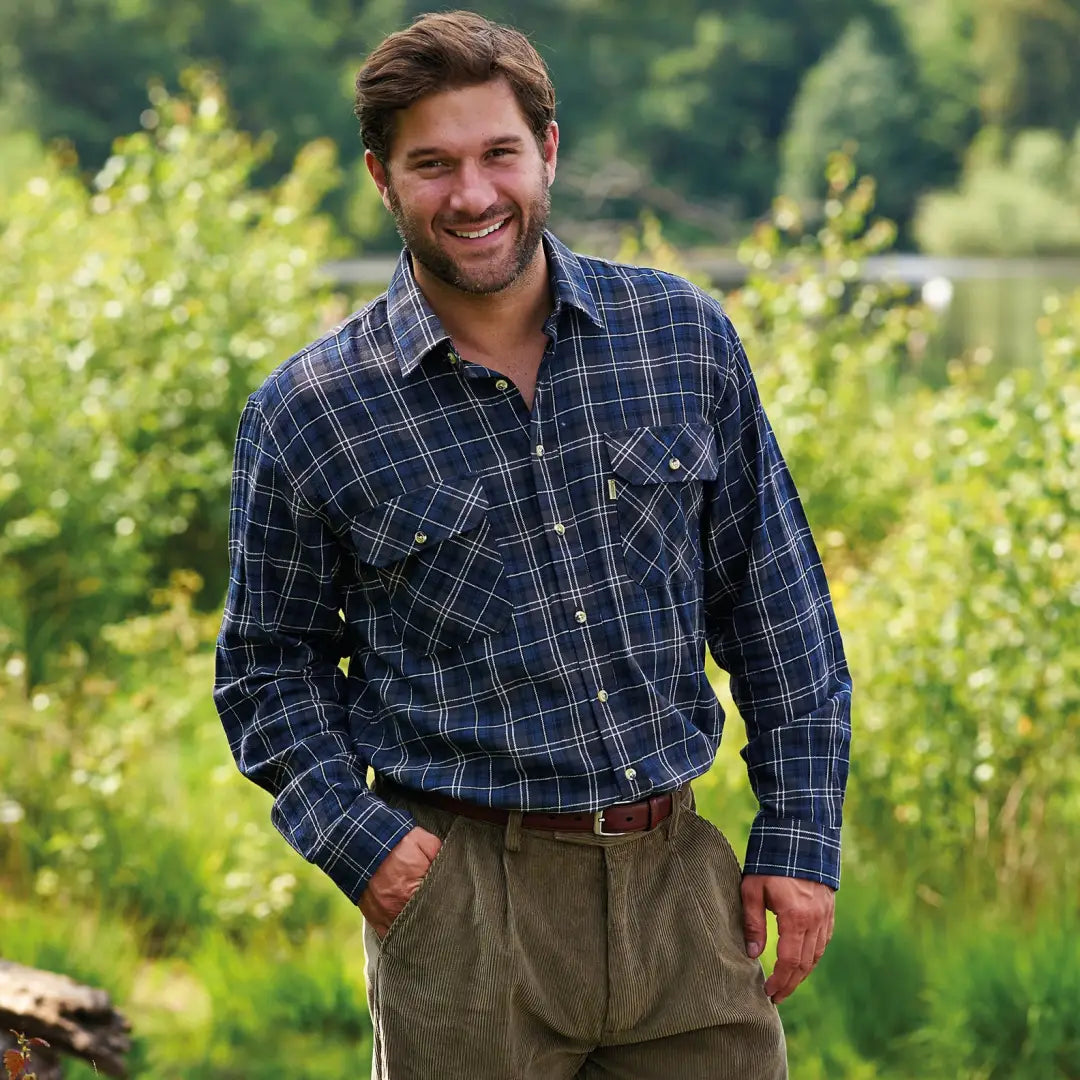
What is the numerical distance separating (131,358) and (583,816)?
493 centimetres

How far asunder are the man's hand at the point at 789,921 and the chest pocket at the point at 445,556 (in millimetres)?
547

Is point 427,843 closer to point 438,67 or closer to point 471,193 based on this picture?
point 471,193

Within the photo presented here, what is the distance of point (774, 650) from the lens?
235 cm

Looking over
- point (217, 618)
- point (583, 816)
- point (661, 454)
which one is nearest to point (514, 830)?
point (583, 816)

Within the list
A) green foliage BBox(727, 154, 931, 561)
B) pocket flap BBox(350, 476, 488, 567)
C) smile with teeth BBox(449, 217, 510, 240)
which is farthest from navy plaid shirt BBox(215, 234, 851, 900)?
green foliage BBox(727, 154, 931, 561)

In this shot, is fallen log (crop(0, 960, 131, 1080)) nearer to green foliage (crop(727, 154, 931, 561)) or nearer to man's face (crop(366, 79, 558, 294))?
man's face (crop(366, 79, 558, 294))

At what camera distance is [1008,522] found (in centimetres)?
437

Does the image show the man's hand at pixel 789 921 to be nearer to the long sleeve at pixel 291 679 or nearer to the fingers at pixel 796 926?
the fingers at pixel 796 926

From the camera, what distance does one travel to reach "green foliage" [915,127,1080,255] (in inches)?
2186

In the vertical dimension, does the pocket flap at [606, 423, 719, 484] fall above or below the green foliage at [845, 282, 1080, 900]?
above

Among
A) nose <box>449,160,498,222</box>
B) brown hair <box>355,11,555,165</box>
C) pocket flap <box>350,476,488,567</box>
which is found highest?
brown hair <box>355,11,555,165</box>

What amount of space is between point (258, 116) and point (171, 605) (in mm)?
59472

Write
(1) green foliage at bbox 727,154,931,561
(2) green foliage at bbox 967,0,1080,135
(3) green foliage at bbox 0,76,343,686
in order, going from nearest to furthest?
(3) green foliage at bbox 0,76,343,686 → (1) green foliage at bbox 727,154,931,561 → (2) green foliage at bbox 967,0,1080,135

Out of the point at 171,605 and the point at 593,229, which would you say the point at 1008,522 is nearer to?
the point at 171,605
